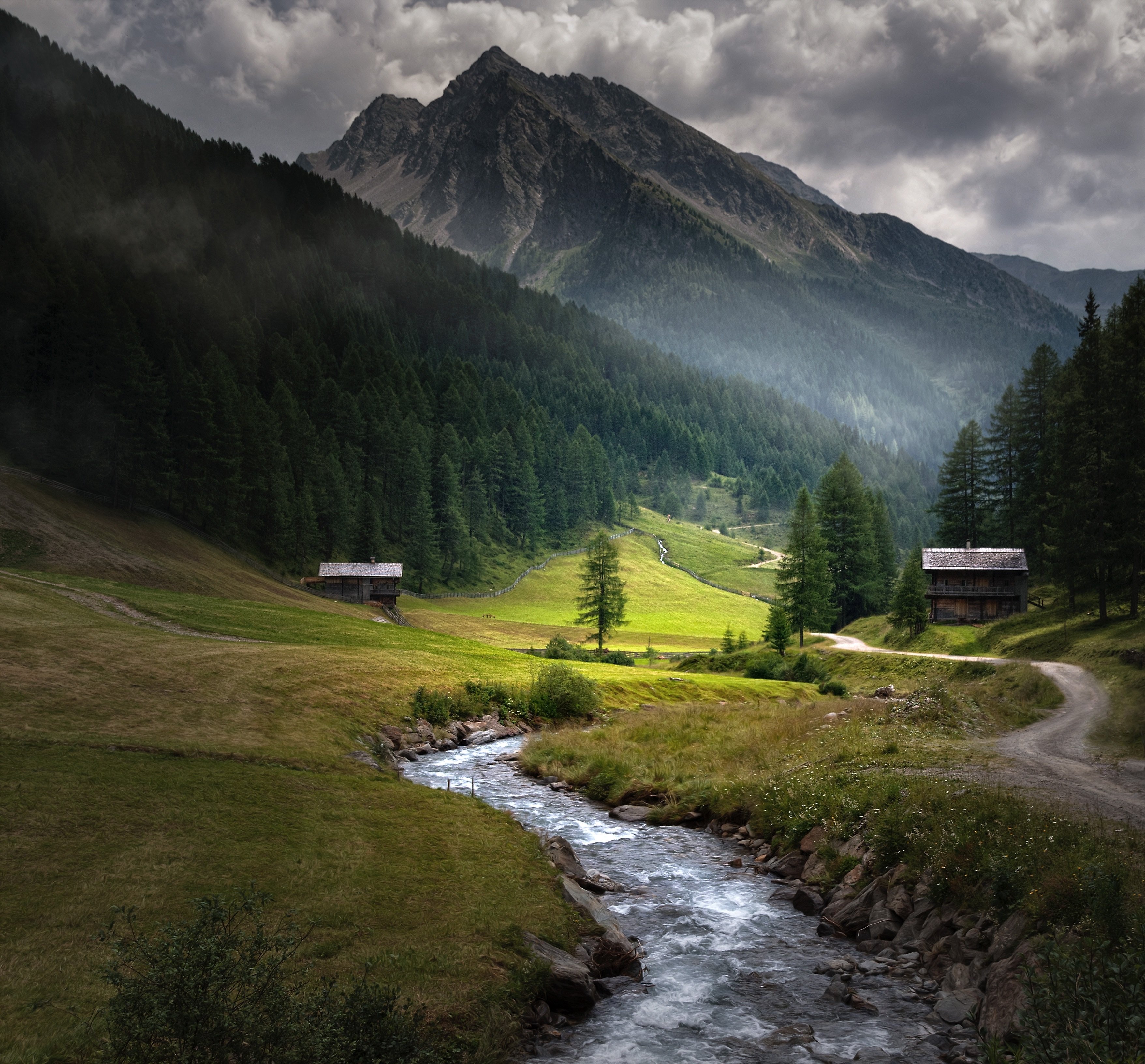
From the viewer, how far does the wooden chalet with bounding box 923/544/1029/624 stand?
8138 cm

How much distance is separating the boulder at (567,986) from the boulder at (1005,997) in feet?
22.9

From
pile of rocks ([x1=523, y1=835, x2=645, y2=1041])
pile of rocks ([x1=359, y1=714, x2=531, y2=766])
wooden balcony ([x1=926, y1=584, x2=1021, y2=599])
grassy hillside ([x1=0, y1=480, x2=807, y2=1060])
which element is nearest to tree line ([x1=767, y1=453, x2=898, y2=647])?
wooden balcony ([x1=926, y1=584, x2=1021, y2=599])

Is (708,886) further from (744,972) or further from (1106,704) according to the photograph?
(1106,704)

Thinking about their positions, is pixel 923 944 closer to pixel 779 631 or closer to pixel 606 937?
A: pixel 606 937

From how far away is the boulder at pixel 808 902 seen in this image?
63.6 ft

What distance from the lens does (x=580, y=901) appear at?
17.4 meters

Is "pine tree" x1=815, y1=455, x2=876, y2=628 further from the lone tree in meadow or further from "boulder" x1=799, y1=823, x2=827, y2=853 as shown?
"boulder" x1=799, y1=823, x2=827, y2=853

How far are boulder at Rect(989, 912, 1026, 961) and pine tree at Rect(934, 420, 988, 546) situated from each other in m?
97.0

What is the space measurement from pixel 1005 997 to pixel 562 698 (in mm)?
35626

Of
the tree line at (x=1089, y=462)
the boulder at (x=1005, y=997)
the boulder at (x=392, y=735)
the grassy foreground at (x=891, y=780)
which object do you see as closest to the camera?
the boulder at (x=1005, y=997)

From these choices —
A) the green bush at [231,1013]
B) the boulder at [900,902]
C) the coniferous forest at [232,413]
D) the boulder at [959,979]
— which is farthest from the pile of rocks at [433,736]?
the coniferous forest at [232,413]

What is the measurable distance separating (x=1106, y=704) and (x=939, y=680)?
543 inches

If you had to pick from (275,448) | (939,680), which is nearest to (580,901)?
(939,680)

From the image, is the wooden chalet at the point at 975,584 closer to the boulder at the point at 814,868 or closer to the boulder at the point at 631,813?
the boulder at the point at 631,813
